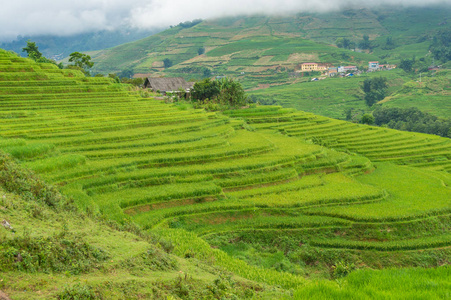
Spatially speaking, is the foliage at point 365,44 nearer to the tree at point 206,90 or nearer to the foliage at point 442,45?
the foliage at point 442,45

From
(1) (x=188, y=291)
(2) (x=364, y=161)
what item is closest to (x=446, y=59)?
(2) (x=364, y=161)

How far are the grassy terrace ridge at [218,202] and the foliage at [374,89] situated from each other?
35.5 metres

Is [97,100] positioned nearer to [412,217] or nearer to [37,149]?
[37,149]

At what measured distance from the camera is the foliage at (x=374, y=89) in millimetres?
51125

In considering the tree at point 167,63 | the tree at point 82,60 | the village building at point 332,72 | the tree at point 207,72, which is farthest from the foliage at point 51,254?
the tree at point 167,63

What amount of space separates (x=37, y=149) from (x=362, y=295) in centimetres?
1042

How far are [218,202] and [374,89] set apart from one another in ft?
159

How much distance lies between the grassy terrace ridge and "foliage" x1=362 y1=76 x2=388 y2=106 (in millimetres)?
35505

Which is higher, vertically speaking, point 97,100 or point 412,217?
point 97,100

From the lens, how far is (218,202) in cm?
1111

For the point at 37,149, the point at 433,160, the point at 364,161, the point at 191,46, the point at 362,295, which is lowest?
the point at 433,160

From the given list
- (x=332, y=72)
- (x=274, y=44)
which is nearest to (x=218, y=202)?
(x=332, y=72)

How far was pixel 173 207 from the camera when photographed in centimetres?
1068

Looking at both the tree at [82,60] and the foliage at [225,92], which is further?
the tree at [82,60]
